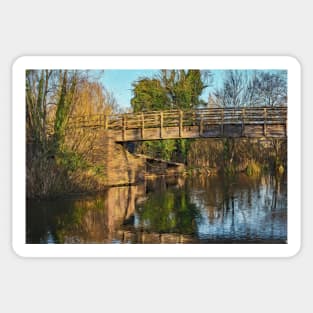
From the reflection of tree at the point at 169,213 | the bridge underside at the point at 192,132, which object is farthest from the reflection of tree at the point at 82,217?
the bridge underside at the point at 192,132

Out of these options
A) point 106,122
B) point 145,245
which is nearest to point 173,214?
point 145,245

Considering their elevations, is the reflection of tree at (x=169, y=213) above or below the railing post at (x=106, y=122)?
below

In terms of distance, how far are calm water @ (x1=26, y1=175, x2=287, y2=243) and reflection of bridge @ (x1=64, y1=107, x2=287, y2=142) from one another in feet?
1.29

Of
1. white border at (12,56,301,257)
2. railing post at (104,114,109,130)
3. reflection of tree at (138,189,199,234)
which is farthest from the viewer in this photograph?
railing post at (104,114,109,130)

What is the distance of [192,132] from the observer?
5.00 m

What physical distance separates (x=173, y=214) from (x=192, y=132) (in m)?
0.71

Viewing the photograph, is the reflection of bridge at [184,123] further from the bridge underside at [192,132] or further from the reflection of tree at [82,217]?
the reflection of tree at [82,217]

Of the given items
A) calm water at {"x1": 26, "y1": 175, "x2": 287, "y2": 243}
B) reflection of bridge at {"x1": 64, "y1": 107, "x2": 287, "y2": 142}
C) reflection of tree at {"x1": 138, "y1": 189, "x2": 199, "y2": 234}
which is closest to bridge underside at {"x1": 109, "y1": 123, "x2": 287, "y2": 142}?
reflection of bridge at {"x1": 64, "y1": 107, "x2": 287, "y2": 142}

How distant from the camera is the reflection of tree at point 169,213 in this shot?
15.7 ft

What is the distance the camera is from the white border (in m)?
4.60

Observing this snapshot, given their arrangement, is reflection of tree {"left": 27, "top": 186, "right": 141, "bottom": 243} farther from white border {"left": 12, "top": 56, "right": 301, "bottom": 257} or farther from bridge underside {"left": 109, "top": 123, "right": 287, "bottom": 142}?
bridge underside {"left": 109, "top": 123, "right": 287, "bottom": 142}

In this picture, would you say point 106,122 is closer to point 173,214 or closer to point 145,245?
point 173,214
